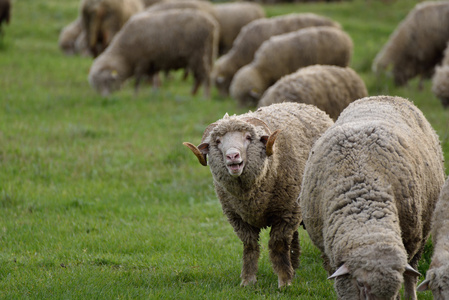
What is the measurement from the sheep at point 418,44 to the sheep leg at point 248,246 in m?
11.1

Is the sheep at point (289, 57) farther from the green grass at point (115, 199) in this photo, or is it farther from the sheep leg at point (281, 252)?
the sheep leg at point (281, 252)

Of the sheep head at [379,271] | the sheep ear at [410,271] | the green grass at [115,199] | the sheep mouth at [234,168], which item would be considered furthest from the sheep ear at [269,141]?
the sheep ear at [410,271]

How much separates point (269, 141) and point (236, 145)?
1.03 feet

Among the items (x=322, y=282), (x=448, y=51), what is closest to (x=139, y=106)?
(x=448, y=51)

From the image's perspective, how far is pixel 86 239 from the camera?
6.96 metres

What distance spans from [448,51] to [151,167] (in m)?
7.72

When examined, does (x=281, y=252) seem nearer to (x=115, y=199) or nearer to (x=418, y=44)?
(x=115, y=199)

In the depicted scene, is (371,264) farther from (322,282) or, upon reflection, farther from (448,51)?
(448,51)

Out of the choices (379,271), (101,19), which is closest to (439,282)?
(379,271)

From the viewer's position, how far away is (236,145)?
17.0 feet

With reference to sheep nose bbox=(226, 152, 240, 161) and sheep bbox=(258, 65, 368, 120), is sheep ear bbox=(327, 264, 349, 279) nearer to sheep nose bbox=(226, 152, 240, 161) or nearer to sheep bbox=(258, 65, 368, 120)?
sheep nose bbox=(226, 152, 240, 161)

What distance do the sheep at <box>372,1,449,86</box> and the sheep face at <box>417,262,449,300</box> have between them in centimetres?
1245

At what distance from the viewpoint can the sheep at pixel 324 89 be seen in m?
8.63

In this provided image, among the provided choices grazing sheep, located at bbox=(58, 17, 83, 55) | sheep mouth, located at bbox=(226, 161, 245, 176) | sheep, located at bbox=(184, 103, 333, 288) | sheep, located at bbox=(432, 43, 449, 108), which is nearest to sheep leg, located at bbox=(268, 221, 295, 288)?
sheep, located at bbox=(184, 103, 333, 288)
